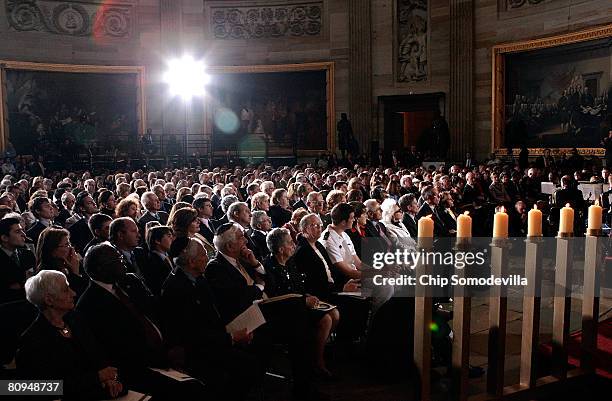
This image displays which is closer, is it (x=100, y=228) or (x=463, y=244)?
(x=463, y=244)

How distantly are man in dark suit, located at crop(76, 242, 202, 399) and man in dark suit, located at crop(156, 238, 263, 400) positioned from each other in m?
0.24

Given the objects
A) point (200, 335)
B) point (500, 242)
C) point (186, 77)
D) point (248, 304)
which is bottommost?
point (200, 335)

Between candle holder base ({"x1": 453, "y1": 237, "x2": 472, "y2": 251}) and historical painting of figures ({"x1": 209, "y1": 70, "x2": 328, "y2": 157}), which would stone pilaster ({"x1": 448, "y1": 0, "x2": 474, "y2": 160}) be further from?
candle holder base ({"x1": 453, "y1": 237, "x2": 472, "y2": 251})

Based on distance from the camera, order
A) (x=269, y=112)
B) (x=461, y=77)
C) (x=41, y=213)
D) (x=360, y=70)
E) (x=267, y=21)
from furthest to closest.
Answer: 1. (x=267, y=21)
2. (x=269, y=112)
3. (x=360, y=70)
4. (x=461, y=77)
5. (x=41, y=213)

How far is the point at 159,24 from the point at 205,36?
2.02m

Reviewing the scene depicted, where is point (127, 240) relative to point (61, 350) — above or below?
above

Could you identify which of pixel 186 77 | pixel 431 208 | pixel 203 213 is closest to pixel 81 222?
pixel 203 213

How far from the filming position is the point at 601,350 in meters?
4.03

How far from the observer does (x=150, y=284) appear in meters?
5.84

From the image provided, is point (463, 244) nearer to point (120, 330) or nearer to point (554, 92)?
point (120, 330)

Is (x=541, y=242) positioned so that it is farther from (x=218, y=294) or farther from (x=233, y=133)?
(x=233, y=133)

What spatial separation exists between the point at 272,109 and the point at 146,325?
2257 centimetres

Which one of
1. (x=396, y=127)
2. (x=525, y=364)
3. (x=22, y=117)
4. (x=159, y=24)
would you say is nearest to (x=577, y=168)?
(x=396, y=127)

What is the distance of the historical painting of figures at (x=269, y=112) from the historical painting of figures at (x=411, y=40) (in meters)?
3.42
